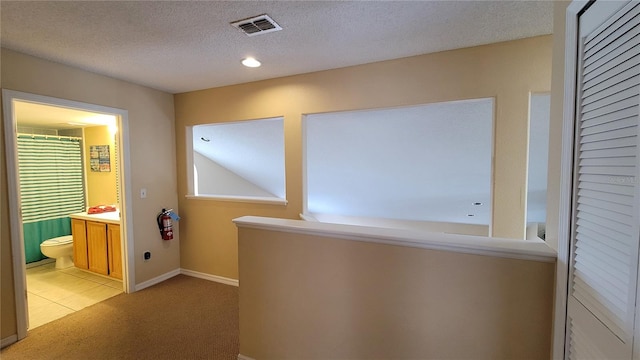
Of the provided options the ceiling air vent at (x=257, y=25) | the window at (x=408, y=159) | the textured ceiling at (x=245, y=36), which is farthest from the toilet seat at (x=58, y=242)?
the ceiling air vent at (x=257, y=25)

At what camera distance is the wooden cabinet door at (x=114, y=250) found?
3.23m

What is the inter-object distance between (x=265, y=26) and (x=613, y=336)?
2225 millimetres

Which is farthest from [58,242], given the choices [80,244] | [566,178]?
[566,178]

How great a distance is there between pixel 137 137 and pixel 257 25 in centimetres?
221

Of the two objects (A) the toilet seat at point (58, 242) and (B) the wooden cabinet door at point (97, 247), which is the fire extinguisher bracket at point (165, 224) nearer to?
(B) the wooden cabinet door at point (97, 247)

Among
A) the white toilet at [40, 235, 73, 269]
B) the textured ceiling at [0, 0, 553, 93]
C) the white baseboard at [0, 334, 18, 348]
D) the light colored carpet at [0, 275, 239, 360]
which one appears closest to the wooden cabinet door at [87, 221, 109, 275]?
the white toilet at [40, 235, 73, 269]

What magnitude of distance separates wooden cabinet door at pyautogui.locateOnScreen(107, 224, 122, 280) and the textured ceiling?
184 centimetres

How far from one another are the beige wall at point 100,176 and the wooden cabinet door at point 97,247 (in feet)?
2.23

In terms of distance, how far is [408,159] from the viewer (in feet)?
12.9

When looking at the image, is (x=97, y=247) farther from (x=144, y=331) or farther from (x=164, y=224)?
(x=144, y=331)

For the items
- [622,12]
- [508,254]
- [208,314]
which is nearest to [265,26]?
[622,12]

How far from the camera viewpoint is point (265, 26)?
71.7 inches

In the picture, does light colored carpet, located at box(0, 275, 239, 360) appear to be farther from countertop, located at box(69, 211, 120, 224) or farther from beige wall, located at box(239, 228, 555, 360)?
countertop, located at box(69, 211, 120, 224)

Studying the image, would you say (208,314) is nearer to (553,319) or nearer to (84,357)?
(84,357)
